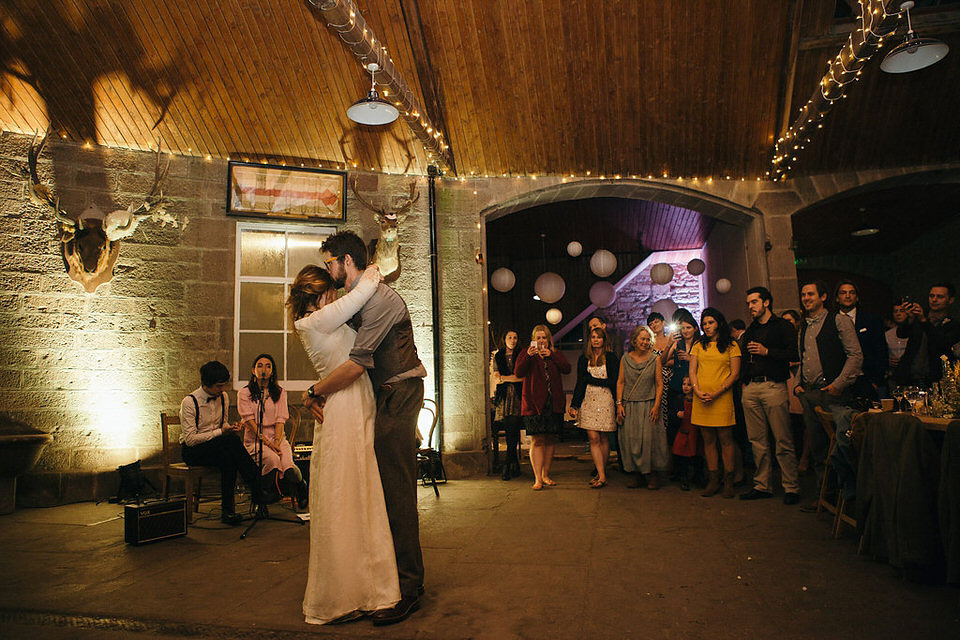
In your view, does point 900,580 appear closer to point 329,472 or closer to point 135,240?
point 329,472

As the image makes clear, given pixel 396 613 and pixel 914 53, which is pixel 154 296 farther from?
pixel 914 53

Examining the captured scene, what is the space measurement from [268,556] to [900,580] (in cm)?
337

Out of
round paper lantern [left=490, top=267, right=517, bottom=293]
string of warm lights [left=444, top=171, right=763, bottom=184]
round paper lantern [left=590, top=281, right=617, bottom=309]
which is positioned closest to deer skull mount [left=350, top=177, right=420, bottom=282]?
string of warm lights [left=444, top=171, right=763, bottom=184]

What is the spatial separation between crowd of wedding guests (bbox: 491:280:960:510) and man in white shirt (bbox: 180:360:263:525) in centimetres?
252

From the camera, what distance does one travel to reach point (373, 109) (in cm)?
528

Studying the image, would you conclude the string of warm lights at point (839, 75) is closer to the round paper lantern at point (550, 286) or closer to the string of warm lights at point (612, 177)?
the string of warm lights at point (612, 177)

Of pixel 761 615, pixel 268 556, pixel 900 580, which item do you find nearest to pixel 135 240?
pixel 268 556

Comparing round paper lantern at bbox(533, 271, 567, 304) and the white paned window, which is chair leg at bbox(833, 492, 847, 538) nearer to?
the white paned window

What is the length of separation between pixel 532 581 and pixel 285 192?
5.27 metres

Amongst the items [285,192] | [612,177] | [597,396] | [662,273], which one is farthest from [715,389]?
[662,273]

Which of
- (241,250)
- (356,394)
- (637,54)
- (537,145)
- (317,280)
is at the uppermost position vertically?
(637,54)

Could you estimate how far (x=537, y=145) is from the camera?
23.5 feet

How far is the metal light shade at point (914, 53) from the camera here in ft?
14.9

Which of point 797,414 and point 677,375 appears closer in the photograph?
point 677,375
